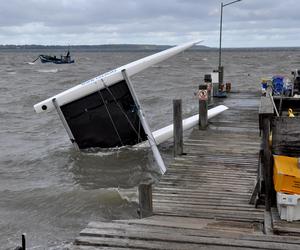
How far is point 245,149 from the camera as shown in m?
9.95

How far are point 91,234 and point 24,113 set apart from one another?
788 inches

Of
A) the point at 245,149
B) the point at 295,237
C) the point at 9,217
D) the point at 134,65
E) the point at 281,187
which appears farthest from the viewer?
the point at 134,65

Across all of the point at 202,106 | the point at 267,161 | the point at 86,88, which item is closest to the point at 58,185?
the point at 86,88

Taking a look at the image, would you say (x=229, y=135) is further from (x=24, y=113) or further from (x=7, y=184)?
(x=24, y=113)

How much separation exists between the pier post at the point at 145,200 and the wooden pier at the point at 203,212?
0.33ft

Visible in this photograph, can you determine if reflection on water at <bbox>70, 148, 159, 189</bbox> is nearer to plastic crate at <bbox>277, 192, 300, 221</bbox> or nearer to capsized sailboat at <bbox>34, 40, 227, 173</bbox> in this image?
capsized sailboat at <bbox>34, 40, 227, 173</bbox>

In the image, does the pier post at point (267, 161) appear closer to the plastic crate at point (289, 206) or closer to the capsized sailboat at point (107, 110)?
the plastic crate at point (289, 206)

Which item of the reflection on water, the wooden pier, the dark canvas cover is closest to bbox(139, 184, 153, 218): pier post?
the wooden pier

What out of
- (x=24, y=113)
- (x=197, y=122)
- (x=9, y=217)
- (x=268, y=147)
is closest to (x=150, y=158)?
(x=197, y=122)

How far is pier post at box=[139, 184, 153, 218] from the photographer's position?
5.92 m

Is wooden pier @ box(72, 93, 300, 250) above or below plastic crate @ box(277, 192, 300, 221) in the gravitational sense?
below

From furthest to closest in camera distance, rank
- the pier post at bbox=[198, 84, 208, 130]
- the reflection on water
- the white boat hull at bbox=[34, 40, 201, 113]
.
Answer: the white boat hull at bbox=[34, 40, 201, 113]
the pier post at bbox=[198, 84, 208, 130]
the reflection on water

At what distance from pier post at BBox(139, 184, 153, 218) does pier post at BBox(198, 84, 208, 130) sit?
5954mm

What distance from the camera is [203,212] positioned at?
6.36 meters
